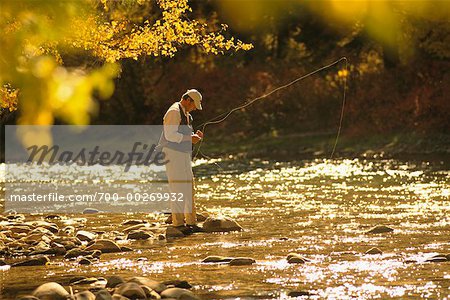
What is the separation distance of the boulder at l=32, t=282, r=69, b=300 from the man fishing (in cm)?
570

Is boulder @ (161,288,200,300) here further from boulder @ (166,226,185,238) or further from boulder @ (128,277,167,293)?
boulder @ (166,226,185,238)

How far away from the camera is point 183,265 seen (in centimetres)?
1183

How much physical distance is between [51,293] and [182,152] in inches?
241

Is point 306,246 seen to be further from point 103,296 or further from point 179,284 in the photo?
point 103,296

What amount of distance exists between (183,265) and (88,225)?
16.9ft

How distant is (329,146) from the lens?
Answer: 36.7 meters

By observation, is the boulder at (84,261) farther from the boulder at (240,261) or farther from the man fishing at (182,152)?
the man fishing at (182,152)

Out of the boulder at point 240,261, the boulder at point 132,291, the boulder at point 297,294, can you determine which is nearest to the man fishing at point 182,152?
the boulder at point 240,261

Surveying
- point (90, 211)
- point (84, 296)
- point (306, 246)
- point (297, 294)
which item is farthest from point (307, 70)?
point (84, 296)

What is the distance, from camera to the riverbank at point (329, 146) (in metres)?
34.2

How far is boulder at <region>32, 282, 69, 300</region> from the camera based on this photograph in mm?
9273

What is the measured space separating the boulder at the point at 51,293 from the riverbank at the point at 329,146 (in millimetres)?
22124

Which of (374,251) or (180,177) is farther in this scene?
(180,177)

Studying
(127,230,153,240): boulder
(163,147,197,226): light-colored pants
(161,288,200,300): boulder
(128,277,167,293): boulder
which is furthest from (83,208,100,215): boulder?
(161,288,200,300): boulder
